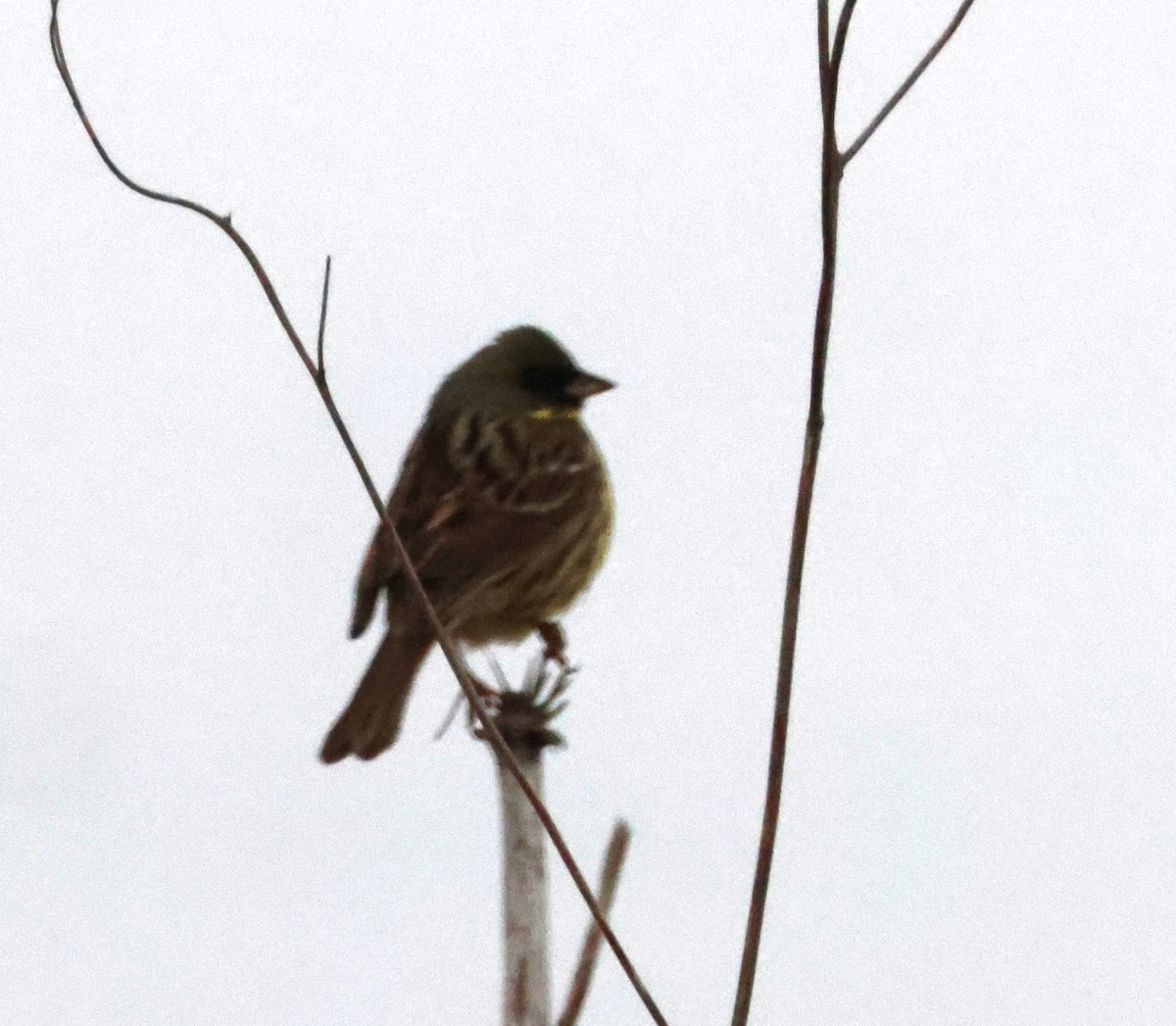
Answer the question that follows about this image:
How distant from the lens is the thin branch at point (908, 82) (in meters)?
2.01

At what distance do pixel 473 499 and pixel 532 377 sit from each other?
89cm

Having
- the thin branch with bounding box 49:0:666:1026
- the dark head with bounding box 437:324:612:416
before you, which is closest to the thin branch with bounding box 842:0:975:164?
the thin branch with bounding box 49:0:666:1026

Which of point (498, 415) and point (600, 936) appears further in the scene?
point (498, 415)

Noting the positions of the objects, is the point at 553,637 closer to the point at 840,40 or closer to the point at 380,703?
the point at 380,703

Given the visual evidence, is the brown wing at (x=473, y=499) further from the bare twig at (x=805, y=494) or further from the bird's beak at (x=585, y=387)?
the bare twig at (x=805, y=494)

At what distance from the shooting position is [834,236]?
1.89 meters

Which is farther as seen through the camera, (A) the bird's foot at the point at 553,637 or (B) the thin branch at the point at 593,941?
(A) the bird's foot at the point at 553,637

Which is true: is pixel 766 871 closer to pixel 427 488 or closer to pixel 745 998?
pixel 745 998

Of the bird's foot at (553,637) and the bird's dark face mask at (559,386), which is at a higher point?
the bird's dark face mask at (559,386)

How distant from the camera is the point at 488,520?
6.22 metres

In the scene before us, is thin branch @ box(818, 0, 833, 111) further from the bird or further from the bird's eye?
the bird's eye

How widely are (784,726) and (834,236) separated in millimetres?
470

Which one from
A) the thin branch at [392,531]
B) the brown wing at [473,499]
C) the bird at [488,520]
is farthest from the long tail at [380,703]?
the thin branch at [392,531]

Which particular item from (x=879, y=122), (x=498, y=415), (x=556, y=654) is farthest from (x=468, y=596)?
(x=879, y=122)
